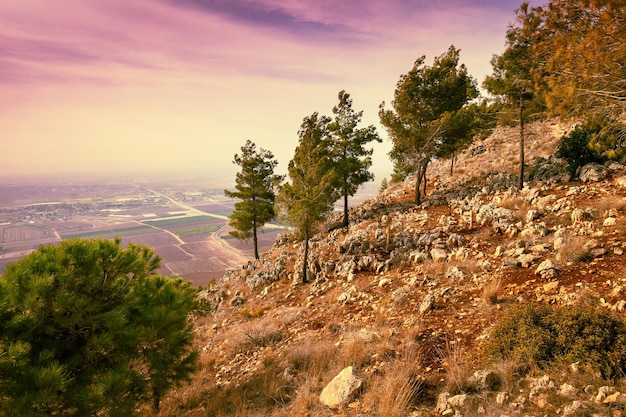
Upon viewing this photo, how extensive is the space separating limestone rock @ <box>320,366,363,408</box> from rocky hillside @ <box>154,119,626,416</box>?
0.08ft

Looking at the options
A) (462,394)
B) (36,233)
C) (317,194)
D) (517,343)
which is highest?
(317,194)

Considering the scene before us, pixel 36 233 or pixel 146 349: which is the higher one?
pixel 146 349

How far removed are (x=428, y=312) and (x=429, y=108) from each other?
16318mm

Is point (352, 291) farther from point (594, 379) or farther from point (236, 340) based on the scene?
point (594, 379)

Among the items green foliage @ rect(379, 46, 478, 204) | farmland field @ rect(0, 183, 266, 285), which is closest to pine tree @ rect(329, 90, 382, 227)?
green foliage @ rect(379, 46, 478, 204)

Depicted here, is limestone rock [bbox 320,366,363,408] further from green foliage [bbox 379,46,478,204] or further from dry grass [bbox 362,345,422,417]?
green foliage [bbox 379,46,478,204]

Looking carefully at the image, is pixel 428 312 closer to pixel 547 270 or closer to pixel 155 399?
pixel 547 270

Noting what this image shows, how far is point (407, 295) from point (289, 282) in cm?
957

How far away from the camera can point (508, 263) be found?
1000cm

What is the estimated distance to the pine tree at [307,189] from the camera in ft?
54.1

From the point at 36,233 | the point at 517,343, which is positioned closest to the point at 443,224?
the point at 517,343

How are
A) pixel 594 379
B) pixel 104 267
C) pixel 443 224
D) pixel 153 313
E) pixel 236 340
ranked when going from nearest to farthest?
pixel 594 379
pixel 104 267
pixel 153 313
pixel 236 340
pixel 443 224

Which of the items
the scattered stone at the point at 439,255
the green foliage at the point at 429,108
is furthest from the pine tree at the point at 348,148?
the scattered stone at the point at 439,255

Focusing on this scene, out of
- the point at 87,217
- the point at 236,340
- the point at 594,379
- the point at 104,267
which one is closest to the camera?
the point at 594,379
